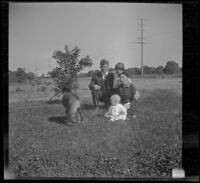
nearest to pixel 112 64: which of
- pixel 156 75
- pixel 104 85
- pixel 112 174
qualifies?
pixel 104 85

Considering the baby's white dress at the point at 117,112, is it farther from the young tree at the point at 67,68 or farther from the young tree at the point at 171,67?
the young tree at the point at 171,67

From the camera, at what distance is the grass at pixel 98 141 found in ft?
11.5

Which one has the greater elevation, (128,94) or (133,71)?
(133,71)

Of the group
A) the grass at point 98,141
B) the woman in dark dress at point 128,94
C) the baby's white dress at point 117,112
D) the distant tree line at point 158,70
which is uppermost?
the distant tree line at point 158,70

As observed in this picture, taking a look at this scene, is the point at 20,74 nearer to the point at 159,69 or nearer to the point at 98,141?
the point at 98,141

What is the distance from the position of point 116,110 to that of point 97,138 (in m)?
0.37

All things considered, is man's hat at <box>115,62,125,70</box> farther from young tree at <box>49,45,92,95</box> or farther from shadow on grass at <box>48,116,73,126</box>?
shadow on grass at <box>48,116,73,126</box>

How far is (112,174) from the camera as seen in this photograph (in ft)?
11.5

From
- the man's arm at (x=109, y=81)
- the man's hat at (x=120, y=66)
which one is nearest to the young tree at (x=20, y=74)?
the man's arm at (x=109, y=81)

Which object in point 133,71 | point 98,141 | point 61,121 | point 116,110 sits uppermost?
point 133,71

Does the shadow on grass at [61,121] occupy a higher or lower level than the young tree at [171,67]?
lower

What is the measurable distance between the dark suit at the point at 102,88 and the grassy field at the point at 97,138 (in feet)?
0.26

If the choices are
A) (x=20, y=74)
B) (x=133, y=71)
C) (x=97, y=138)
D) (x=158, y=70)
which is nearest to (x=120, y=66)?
(x=133, y=71)

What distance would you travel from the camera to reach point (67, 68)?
11.8ft
